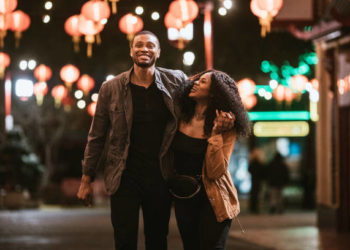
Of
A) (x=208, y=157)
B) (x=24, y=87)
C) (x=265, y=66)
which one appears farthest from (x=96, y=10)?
(x=24, y=87)

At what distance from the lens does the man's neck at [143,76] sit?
20.1ft

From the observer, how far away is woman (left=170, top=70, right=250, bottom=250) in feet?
18.8

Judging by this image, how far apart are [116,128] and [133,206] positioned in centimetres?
61

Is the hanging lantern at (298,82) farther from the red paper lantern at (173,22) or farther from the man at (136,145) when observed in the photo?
the man at (136,145)

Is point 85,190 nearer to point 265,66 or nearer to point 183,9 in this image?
point 183,9

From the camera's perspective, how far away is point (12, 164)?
26.8 meters

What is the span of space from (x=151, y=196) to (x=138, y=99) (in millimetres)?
757

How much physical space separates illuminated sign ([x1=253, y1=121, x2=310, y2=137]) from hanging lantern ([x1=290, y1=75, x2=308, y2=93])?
107 inches

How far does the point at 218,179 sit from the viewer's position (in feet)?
19.0

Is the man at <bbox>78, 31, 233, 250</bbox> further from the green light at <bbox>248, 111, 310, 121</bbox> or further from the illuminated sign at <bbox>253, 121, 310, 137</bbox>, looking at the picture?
the green light at <bbox>248, 111, 310, 121</bbox>

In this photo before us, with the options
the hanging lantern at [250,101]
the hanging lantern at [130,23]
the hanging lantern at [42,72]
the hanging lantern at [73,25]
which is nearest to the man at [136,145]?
the hanging lantern at [130,23]

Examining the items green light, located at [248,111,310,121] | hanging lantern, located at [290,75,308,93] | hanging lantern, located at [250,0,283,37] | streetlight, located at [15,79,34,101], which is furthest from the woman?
streetlight, located at [15,79,34,101]

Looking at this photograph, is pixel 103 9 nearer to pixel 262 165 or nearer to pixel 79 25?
pixel 79 25

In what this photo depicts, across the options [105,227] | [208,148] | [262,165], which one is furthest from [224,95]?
[262,165]
